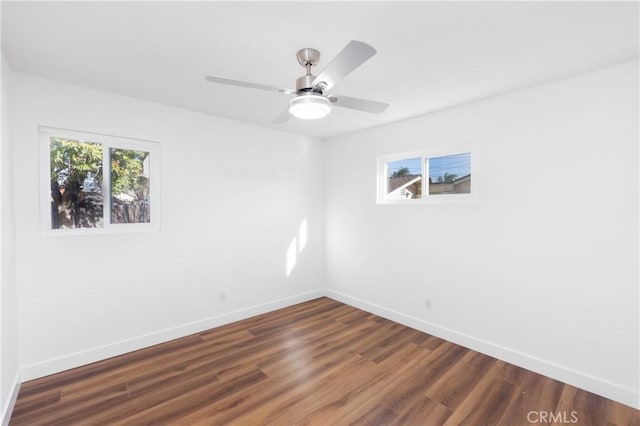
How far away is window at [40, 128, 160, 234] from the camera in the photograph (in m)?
2.39

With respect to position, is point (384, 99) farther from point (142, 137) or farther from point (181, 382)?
point (181, 382)

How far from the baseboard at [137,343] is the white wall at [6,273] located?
7.2 inches

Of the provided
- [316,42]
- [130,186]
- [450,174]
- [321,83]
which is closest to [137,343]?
[130,186]

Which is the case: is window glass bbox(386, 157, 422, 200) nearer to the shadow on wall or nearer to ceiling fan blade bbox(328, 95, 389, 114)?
the shadow on wall

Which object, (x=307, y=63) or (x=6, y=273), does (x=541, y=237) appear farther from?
(x=6, y=273)

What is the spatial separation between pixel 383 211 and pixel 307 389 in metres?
2.17

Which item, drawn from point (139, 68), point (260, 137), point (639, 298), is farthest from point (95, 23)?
point (639, 298)

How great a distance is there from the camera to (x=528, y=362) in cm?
246

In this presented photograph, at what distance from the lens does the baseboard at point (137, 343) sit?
2.31 m

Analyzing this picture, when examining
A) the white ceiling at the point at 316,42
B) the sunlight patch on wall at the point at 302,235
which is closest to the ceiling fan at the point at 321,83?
the white ceiling at the point at 316,42

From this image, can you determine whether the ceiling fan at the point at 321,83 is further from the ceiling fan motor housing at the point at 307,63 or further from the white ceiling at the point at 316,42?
the white ceiling at the point at 316,42

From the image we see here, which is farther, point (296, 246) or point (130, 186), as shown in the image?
point (296, 246)

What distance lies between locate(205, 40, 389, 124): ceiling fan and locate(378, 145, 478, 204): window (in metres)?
1.42

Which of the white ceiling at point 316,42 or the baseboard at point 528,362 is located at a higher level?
the white ceiling at point 316,42
